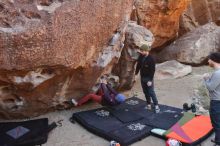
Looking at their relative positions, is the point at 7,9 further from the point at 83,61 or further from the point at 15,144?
the point at 15,144

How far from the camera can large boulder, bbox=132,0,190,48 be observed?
34.1ft

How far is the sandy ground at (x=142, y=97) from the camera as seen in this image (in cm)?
602

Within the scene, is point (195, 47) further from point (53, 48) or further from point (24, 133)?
point (24, 133)

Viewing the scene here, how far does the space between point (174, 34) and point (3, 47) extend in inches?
297

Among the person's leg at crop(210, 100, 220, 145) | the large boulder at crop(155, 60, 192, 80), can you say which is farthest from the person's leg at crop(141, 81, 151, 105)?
the large boulder at crop(155, 60, 192, 80)

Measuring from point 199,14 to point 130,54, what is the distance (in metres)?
6.40

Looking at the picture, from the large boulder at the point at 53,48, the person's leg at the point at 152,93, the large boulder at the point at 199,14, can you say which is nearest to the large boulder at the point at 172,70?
the person's leg at the point at 152,93

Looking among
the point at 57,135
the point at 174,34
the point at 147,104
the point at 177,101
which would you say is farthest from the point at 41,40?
the point at 174,34

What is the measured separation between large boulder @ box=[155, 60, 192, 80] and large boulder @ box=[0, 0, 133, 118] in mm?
2572

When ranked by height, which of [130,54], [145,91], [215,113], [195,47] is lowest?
[195,47]

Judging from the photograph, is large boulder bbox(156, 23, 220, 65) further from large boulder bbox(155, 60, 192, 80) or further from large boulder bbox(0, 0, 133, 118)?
large boulder bbox(0, 0, 133, 118)

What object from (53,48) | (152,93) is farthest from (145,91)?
(53,48)

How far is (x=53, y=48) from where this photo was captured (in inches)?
233

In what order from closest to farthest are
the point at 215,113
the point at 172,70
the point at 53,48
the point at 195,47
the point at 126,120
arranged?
the point at 215,113, the point at 53,48, the point at 126,120, the point at 172,70, the point at 195,47
